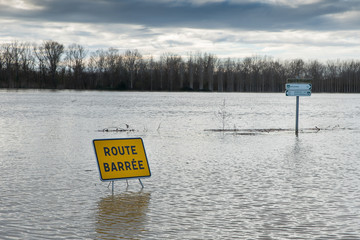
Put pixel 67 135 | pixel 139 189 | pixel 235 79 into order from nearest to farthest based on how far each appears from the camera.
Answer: pixel 139 189, pixel 67 135, pixel 235 79

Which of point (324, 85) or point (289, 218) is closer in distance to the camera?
point (289, 218)

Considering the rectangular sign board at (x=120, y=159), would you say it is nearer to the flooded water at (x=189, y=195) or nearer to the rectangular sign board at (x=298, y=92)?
the flooded water at (x=189, y=195)

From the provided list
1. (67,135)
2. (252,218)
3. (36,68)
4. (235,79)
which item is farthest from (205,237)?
(235,79)

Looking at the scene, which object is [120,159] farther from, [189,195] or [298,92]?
[298,92]

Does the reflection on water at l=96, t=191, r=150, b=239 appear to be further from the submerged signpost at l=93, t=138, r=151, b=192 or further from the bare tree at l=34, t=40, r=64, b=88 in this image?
the bare tree at l=34, t=40, r=64, b=88

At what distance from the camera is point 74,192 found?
936 cm

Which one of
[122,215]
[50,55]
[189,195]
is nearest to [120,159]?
[189,195]

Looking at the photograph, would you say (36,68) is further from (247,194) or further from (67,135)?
(247,194)

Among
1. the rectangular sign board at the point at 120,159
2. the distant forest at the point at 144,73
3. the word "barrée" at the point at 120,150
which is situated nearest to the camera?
the rectangular sign board at the point at 120,159

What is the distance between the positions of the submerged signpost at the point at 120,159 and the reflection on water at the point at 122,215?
0.42 m

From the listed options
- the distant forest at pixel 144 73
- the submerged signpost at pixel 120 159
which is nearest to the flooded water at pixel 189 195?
the submerged signpost at pixel 120 159

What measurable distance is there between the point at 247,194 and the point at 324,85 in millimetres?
190231

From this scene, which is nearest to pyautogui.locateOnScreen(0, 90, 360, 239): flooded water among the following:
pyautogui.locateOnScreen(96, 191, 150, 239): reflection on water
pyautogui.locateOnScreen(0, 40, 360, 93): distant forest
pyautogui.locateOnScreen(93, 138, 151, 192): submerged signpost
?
pyautogui.locateOnScreen(96, 191, 150, 239): reflection on water

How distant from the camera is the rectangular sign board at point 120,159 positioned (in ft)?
30.7
